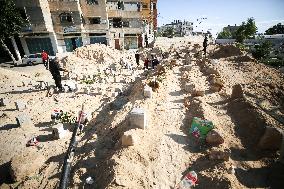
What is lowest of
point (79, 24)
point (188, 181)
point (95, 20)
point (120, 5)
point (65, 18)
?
point (188, 181)

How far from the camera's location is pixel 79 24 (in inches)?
1068

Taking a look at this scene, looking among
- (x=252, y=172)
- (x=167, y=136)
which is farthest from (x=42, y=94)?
(x=252, y=172)

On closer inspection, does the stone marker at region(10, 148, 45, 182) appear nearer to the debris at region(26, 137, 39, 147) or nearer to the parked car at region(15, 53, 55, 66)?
the debris at region(26, 137, 39, 147)

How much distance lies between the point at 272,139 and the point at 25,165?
22.9ft

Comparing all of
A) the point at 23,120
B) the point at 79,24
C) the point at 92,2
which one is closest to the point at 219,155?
the point at 23,120

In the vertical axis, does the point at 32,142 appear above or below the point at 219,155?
below

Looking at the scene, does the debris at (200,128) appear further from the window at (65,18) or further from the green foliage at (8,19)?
the window at (65,18)

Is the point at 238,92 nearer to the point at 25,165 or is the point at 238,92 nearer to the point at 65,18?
the point at 25,165

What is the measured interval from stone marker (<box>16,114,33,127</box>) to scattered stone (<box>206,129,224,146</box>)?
727 cm

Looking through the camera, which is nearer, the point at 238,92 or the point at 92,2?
the point at 238,92

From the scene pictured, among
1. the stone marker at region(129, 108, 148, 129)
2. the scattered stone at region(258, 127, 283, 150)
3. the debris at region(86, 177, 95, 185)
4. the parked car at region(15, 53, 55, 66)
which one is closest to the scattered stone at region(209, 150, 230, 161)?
the scattered stone at region(258, 127, 283, 150)

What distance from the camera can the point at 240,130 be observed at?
21.1 ft

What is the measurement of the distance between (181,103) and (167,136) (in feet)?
8.31

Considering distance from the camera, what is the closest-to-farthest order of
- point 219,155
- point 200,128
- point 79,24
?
1. point 219,155
2. point 200,128
3. point 79,24
